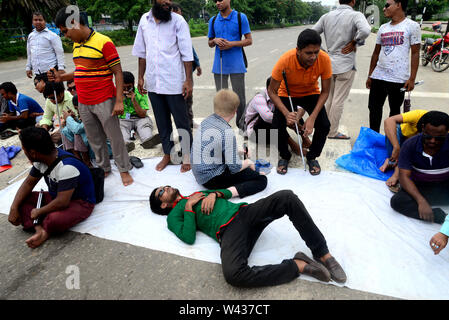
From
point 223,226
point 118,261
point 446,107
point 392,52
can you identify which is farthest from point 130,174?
point 446,107

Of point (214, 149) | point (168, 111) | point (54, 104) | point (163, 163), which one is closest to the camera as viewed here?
point (214, 149)

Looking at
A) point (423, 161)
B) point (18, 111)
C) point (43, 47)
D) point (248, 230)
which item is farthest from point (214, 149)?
point (18, 111)

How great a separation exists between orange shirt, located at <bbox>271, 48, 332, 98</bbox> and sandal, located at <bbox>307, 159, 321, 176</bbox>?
0.86m

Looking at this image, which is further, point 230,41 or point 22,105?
point 22,105

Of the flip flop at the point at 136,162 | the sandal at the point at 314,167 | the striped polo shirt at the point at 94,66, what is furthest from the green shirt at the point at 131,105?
the sandal at the point at 314,167

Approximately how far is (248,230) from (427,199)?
5.94 feet

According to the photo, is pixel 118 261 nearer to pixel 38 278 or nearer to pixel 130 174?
pixel 38 278

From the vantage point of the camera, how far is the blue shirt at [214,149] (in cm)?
289

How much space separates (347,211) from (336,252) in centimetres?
62

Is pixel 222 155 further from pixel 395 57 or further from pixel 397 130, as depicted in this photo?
pixel 395 57

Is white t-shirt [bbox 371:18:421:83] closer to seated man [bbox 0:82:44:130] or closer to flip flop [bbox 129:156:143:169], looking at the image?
flip flop [bbox 129:156:143:169]

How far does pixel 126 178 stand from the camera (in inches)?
137

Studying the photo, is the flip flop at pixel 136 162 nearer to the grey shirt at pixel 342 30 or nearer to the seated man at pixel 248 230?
the seated man at pixel 248 230

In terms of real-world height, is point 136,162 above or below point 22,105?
below
